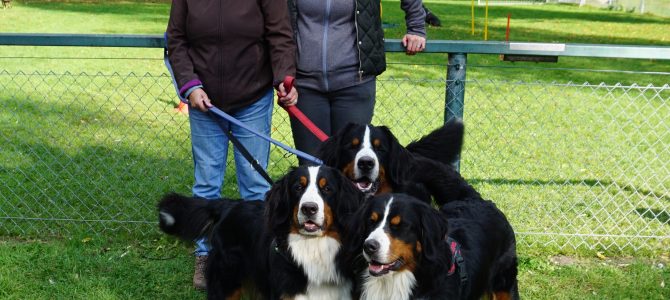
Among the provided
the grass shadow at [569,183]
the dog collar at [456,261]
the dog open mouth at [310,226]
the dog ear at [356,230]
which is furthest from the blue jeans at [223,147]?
the grass shadow at [569,183]

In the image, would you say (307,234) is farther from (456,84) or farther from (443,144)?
(456,84)

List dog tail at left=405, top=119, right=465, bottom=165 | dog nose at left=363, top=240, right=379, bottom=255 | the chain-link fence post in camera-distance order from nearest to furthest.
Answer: dog nose at left=363, top=240, right=379, bottom=255 < dog tail at left=405, top=119, right=465, bottom=165 < the chain-link fence post

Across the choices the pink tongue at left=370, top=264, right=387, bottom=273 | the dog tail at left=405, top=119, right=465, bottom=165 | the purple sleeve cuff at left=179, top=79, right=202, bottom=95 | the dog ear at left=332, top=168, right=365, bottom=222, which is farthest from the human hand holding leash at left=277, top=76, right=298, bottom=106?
the pink tongue at left=370, top=264, right=387, bottom=273

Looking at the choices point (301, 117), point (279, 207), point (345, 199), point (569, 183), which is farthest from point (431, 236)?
point (569, 183)

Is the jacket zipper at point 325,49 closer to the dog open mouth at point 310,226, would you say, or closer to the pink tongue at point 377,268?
the dog open mouth at point 310,226

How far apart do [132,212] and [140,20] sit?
51.4 ft

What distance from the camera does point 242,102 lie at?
4.18m

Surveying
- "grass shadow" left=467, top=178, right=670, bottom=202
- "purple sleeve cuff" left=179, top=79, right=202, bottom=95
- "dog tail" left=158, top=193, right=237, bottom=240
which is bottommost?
"grass shadow" left=467, top=178, right=670, bottom=202

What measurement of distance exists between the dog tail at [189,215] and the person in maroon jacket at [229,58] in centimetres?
39

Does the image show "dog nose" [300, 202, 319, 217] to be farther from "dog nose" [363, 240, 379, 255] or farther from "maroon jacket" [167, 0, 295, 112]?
"maroon jacket" [167, 0, 295, 112]

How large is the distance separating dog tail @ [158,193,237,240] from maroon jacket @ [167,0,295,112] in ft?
1.91

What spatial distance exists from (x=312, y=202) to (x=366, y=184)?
0.61 meters

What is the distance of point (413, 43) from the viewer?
449 centimetres

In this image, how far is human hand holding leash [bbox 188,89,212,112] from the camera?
402 cm
